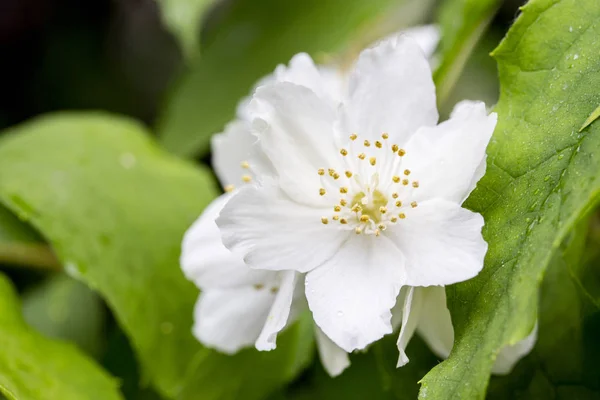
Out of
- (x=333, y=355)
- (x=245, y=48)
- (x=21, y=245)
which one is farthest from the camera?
(x=245, y=48)

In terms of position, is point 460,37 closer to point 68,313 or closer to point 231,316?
point 231,316

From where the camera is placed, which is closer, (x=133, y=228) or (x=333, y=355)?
(x=333, y=355)

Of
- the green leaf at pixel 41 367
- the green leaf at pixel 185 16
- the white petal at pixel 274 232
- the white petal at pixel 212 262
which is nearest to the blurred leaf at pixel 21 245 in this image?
the green leaf at pixel 41 367

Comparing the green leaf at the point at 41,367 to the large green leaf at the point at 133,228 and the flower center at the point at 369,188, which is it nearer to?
the large green leaf at the point at 133,228

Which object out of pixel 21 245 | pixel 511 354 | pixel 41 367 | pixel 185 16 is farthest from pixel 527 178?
pixel 21 245

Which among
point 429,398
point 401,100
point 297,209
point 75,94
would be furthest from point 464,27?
point 75,94

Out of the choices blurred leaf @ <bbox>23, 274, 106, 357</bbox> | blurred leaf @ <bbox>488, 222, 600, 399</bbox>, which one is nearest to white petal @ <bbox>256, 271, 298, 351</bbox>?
blurred leaf @ <bbox>488, 222, 600, 399</bbox>

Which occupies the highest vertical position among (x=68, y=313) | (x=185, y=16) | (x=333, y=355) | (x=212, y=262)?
(x=185, y=16)
